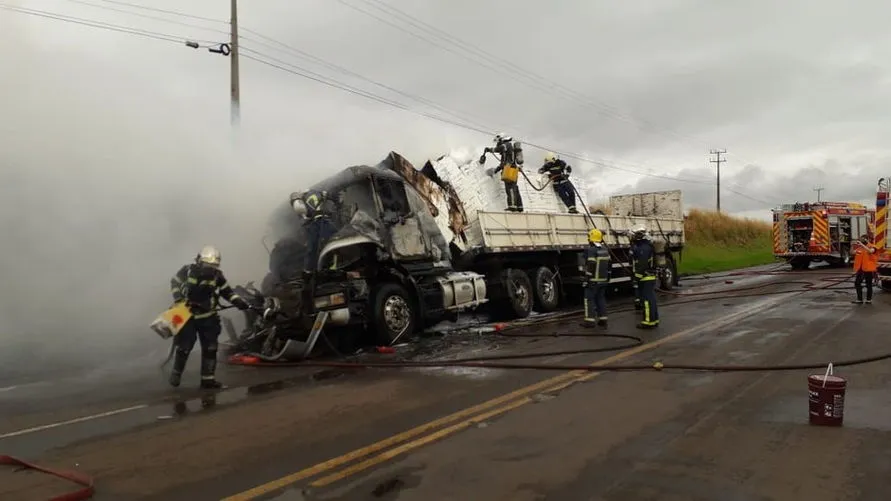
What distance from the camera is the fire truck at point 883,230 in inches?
642

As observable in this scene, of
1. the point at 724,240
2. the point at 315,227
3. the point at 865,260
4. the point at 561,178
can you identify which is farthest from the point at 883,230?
the point at 724,240

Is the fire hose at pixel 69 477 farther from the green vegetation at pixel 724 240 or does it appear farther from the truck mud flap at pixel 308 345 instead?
the green vegetation at pixel 724 240

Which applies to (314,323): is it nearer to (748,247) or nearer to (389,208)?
(389,208)

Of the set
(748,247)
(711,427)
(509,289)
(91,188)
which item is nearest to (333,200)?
(91,188)

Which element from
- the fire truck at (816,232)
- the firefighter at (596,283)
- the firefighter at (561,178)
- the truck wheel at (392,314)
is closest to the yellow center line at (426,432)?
the firefighter at (596,283)

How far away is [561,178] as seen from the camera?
16281mm

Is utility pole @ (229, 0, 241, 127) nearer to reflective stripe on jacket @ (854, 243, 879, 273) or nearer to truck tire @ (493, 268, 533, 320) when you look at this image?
truck tire @ (493, 268, 533, 320)

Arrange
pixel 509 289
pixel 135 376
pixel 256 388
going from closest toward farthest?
pixel 256 388 < pixel 135 376 < pixel 509 289

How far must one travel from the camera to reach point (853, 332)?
33.2ft

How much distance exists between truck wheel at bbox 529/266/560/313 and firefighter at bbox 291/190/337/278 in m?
5.89

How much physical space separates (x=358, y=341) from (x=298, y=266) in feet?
5.32

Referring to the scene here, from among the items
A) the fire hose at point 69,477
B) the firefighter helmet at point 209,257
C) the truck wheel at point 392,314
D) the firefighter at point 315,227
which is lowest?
the fire hose at point 69,477

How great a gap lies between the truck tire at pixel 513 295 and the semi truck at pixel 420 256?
0.03m

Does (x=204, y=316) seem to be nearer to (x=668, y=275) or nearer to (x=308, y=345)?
(x=308, y=345)
